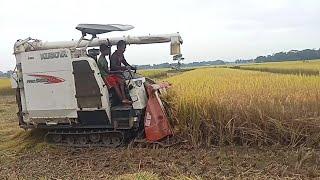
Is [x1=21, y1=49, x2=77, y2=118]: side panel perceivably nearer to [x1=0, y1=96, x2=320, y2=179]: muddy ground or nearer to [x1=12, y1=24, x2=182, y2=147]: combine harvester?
[x1=12, y1=24, x2=182, y2=147]: combine harvester

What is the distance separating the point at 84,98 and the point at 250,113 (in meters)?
3.36

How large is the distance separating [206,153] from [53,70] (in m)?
3.70

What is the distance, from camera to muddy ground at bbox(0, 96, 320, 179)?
6.61 meters

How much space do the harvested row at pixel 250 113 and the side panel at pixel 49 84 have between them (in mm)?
2104

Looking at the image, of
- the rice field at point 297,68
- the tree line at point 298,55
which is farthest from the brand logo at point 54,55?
A: the tree line at point 298,55

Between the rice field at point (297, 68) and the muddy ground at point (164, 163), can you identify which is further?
the rice field at point (297, 68)

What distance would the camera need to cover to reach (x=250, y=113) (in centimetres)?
841

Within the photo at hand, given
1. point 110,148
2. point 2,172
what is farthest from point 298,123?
point 2,172

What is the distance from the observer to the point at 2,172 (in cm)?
779

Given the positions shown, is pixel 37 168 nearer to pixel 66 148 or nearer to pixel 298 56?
pixel 66 148

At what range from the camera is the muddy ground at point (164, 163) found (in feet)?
21.7

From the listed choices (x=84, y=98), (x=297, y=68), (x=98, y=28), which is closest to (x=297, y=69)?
(x=297, y=68)

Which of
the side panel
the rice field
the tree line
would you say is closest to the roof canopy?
the side panel

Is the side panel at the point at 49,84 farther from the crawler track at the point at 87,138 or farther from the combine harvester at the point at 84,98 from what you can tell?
the crawler track at the point at 87,138
